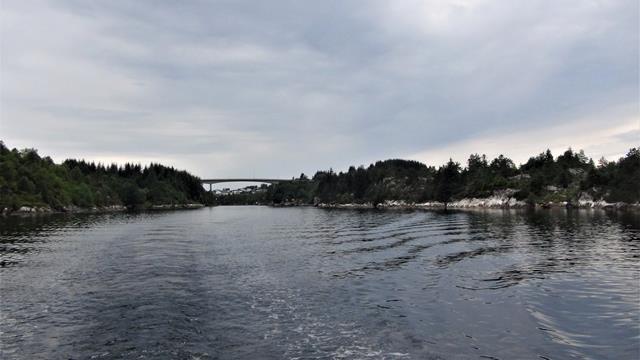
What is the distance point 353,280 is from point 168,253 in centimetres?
2817

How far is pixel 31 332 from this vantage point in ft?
75.0

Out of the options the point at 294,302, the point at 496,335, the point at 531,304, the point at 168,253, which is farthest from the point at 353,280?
the point at 168,253

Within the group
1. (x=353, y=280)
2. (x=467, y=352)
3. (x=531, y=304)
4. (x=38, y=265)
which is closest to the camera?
(x=467, y=352)

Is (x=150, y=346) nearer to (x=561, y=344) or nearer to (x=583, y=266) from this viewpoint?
(x=561, y=344)

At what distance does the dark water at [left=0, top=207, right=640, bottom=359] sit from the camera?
20.7 metres

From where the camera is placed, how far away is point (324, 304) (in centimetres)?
2902

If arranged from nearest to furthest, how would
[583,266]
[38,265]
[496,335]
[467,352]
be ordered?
[467,352], [496,335], [583,266], [38,265]

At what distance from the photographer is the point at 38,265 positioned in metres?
45.3

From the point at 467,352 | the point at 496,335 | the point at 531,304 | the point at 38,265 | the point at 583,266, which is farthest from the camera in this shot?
the point at 38,265

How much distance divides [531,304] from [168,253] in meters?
41.7

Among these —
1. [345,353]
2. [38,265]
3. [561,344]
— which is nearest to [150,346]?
[345,353]

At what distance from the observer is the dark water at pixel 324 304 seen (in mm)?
20656

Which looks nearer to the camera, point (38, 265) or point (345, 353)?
point (345, 353)

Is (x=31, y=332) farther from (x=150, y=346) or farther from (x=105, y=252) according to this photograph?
(x=105, y=252)
